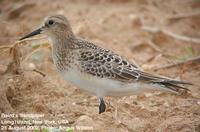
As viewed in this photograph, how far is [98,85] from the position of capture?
21.8ft

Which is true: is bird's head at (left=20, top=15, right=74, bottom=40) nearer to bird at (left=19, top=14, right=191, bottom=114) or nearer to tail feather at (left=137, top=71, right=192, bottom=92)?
bird at (left=19, top=14, right=191, bottom=114)

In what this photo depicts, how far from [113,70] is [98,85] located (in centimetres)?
27

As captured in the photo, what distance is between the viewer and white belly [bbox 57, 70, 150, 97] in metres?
6.66

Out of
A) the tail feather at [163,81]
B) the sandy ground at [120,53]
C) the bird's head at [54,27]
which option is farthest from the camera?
the bird's head at [54,27]

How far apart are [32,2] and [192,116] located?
5.34 meters

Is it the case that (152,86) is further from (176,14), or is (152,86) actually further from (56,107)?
(176,14)

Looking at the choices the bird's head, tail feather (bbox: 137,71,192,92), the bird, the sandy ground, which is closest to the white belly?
the bird

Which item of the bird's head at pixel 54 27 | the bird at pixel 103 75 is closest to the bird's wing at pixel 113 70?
the bird at pixel 103 75

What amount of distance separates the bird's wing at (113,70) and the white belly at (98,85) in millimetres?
60

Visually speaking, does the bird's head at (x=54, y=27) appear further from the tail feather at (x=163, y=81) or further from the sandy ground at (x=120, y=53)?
the tail feather at (x=163, y=81)

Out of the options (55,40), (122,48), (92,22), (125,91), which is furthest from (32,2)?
(125,91)

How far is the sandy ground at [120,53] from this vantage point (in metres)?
6.98

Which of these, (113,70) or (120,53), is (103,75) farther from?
(120,53)

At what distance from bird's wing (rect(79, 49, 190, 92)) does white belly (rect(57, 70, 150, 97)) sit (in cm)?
6
